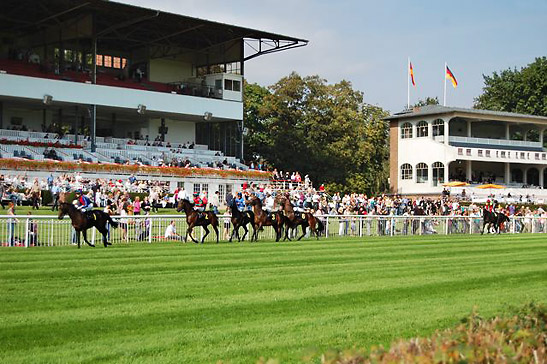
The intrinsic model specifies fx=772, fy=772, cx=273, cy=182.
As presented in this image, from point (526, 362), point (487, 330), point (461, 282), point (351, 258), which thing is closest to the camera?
point (526, 362)

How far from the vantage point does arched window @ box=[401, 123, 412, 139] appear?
67.7 meters

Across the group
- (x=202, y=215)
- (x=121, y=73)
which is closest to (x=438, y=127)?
(x=121, y=73)

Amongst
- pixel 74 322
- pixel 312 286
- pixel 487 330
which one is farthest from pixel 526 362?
pixel 312 286

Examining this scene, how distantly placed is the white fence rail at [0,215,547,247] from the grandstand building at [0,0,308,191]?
17231 millimetres

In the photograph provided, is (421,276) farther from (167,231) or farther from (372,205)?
(372,205)

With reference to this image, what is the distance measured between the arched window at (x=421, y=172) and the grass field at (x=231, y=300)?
4829 cm

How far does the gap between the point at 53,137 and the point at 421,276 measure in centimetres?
3588

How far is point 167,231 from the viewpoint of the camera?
23.9 m

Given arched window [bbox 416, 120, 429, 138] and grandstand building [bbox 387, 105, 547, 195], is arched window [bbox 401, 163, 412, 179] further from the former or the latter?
arched window [bbox 416, 120, 429, 138]

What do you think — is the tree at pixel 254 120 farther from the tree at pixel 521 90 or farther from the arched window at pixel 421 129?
the tree at pixel 521 90

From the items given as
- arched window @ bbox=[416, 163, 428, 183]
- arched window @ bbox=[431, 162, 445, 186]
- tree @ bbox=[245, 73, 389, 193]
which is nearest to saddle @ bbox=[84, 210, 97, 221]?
tree @ bbox=[245, 73, 389, 193]

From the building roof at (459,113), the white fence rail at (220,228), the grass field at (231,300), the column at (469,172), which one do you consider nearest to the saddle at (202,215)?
the white fence rail at (220,228)

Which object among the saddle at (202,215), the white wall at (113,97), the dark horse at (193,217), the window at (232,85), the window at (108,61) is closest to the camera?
the dark horse at (193,217)

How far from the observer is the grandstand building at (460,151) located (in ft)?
211
